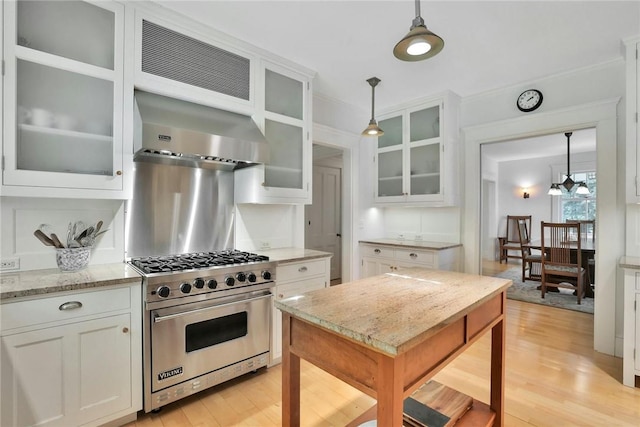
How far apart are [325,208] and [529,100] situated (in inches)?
125

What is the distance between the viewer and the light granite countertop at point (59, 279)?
155 centimetres

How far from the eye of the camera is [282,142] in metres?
2.91

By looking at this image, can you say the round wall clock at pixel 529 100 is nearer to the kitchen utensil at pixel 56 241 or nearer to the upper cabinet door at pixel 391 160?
the upper cabinet door at pixel 391 160

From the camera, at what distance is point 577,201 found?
7414 millimetres

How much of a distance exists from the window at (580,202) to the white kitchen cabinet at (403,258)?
5.59m

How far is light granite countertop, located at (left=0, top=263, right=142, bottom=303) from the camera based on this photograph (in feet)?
5.09

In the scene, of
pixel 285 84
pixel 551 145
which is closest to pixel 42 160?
pixel 285 84

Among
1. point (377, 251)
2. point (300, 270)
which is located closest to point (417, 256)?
point (377, 251)

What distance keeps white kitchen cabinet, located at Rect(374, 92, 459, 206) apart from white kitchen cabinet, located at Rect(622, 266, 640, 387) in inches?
69.1

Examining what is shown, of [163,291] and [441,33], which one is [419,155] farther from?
[163,291]

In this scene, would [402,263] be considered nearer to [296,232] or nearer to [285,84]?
[296,232]

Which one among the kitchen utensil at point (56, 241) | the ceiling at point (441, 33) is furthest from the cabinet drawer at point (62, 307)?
the ceiling at point (441, 33)

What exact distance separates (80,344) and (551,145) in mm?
8076

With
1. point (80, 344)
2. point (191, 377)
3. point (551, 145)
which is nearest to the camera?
point (80, 344)
